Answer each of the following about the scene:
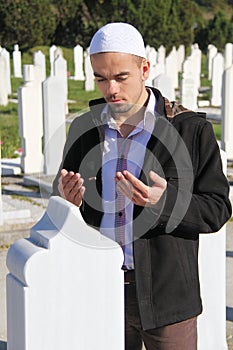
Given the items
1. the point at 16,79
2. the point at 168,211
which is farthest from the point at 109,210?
the point at 16,79

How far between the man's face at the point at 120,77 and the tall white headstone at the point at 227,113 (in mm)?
7678

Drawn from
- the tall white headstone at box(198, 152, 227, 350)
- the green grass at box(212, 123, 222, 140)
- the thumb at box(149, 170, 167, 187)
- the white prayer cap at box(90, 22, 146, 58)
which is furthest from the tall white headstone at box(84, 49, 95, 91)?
the thumb at box(149, 170, 167, 187)

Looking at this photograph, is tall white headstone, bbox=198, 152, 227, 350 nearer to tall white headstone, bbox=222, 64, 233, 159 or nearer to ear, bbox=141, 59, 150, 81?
ear, bbox=141, 59, 150, 81

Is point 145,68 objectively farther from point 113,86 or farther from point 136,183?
point 136,183

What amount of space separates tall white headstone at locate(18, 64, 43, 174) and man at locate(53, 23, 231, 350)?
23.5 feet

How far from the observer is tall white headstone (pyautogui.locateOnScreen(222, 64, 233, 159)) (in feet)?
31.8

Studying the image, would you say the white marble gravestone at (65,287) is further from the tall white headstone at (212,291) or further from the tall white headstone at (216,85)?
the tall white headstone at (216,85)

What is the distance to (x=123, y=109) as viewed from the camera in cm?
210

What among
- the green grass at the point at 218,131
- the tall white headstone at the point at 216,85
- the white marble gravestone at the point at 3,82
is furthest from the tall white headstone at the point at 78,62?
the green grass at the point at 218,131

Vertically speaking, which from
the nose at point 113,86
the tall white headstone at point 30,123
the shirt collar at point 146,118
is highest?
the nose at point 113,86

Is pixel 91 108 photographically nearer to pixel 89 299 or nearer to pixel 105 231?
pixel 105 231

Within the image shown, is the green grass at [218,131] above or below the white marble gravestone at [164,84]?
below

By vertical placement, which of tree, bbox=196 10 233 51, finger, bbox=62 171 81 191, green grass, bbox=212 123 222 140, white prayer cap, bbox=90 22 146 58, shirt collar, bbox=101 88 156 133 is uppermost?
tree, bbox=196 10 233 51

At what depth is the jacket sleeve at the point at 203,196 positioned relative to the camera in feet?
6.68
